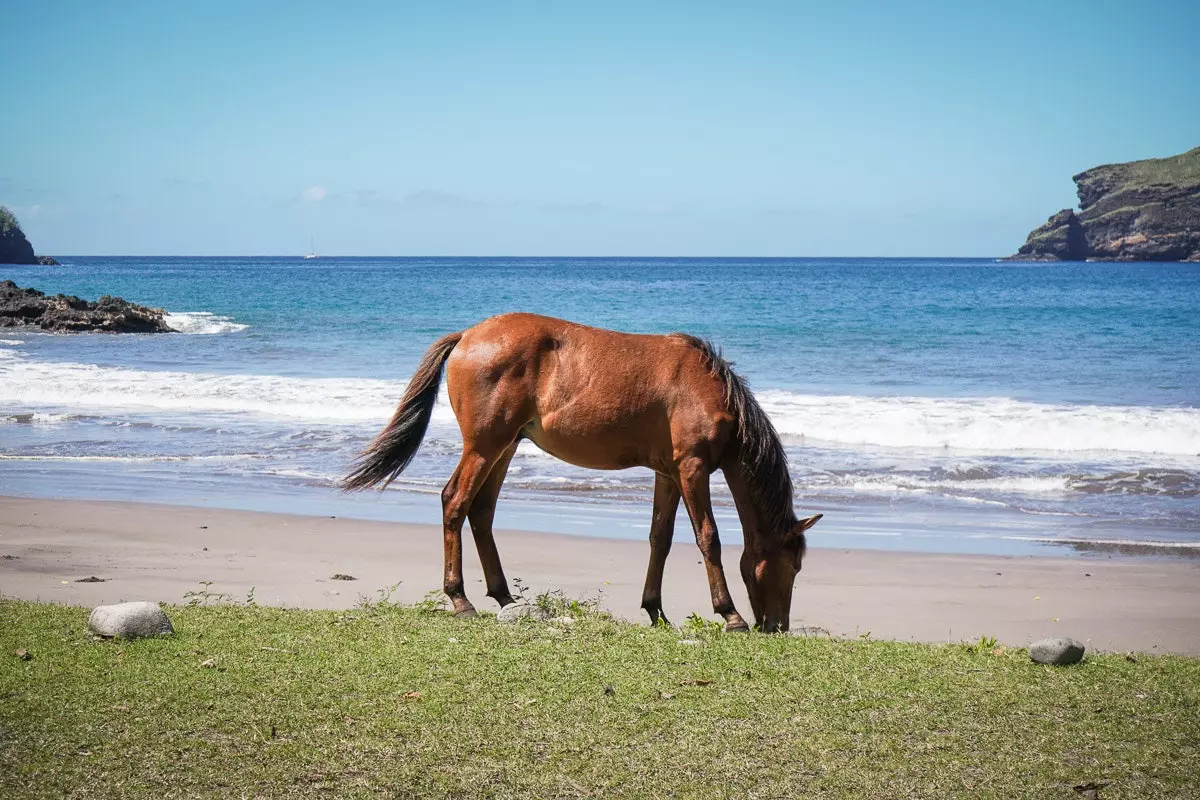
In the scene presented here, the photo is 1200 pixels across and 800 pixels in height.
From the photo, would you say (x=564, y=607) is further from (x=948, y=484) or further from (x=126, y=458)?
(x=126, y=458)

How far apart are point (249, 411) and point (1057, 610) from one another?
15307 millimetres

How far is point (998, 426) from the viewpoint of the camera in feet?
56.2

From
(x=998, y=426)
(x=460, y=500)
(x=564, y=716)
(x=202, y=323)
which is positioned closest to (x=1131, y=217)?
(x=202, y=323)

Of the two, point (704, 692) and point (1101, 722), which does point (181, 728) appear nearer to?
point (704, 692)

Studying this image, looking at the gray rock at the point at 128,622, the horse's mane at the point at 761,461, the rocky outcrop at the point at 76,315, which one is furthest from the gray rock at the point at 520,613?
the rocky outcrop at the point at 76,315

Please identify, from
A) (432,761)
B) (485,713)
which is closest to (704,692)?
(485,713)

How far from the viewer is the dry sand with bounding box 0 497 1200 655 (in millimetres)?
7504

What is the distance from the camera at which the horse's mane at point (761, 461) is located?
21.1ft

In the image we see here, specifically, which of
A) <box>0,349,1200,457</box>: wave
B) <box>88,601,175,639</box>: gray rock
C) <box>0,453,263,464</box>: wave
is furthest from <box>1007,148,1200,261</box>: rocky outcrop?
<box>88,601,175,639</box>: gray rock

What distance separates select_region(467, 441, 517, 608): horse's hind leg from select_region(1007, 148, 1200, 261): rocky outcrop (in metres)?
147

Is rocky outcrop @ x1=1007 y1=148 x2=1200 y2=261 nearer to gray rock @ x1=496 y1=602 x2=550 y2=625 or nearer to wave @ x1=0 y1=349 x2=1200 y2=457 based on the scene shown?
wave @ x1=0 y1=349 x2=1200 y2=457

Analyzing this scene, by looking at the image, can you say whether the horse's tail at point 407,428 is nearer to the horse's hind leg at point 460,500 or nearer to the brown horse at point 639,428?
the brown horse at point 639,428

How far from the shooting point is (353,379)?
24500 mm

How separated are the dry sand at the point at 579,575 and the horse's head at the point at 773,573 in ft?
2.50
